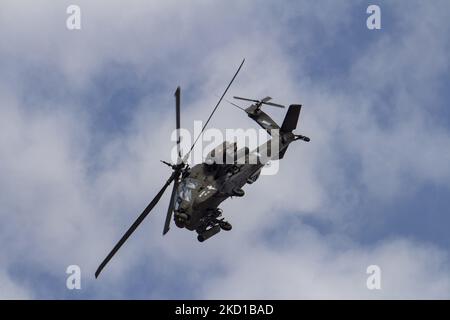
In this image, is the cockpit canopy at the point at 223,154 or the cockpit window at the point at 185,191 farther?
the cockpit canopy at the point at 223,154

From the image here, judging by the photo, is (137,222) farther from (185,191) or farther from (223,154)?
(223,154)

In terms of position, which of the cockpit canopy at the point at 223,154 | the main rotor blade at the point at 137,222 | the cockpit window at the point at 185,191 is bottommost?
the main rotor blade at the point at 137,222

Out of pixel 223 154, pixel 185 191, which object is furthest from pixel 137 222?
pixel 223 154

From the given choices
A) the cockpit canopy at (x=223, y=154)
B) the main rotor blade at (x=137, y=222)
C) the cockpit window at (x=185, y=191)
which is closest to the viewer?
the main rotor blade at (x=137, y=222)

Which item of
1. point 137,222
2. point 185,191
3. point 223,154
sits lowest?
point 137,222

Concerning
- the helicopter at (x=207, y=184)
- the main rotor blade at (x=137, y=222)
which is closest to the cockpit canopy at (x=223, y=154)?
the helicopter at (x=207, y=184)

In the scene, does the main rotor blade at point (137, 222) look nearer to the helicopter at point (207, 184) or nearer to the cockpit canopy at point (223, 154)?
the helicopter at point (207, 184)

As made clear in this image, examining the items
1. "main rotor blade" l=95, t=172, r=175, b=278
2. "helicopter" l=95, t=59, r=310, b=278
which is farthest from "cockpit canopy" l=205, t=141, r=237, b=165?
"main rotor blade" l=95, t=172, r=175, b=278

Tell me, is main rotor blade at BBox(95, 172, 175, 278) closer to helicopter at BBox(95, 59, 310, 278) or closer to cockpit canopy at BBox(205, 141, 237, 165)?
helicopter at BBox(95, 59, 310, 278)

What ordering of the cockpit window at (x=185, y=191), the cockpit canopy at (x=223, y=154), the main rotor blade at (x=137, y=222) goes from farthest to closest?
the cockpit canopy at (x=223, y=154) → the cockpit window at (x=185, y=191) → the main rotor blade at (x=137, y=222)

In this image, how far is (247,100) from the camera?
286 ft

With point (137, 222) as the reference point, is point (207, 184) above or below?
above
